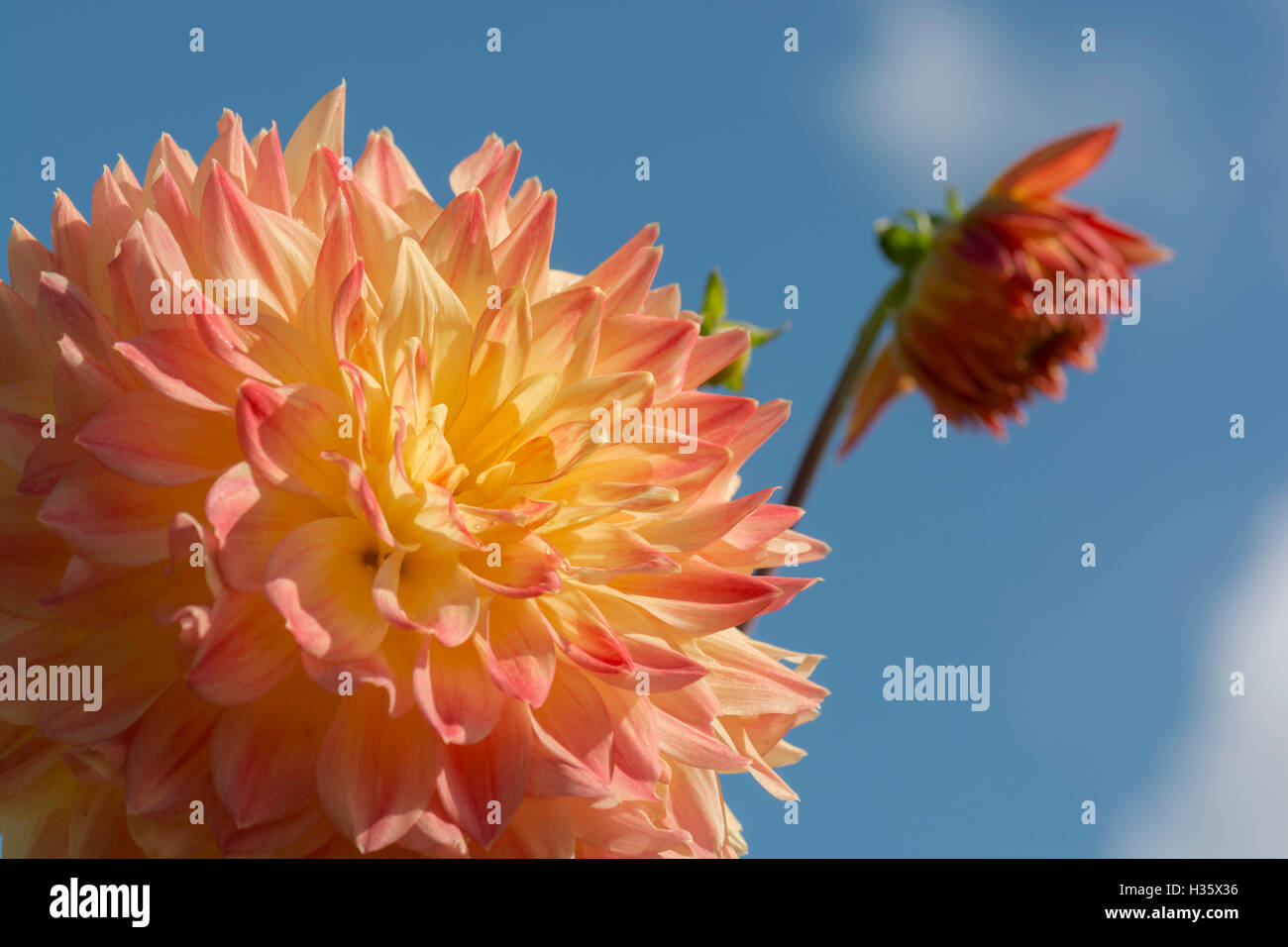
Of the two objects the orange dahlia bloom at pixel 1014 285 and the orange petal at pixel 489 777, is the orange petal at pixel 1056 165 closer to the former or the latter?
the orange dahlia bloom at pixel 1014 285

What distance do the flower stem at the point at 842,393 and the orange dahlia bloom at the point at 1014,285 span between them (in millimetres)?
85

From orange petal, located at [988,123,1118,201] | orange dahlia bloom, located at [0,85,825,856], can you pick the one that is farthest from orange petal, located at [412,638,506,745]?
orange petal, located at [988,123,1118,201]

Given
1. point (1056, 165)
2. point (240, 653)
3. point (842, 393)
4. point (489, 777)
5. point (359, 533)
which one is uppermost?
point (1056, 165)

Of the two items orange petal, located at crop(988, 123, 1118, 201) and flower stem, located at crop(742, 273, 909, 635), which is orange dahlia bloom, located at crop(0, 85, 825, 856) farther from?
orange petal, located at crop(988, 123, 1118, 201)

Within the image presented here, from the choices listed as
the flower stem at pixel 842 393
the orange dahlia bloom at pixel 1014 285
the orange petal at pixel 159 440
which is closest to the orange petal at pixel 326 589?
the orange petal at pixel 159 440

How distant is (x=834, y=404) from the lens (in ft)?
8.04

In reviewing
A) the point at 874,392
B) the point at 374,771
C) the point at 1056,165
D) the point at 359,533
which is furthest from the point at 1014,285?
the point at 374,771

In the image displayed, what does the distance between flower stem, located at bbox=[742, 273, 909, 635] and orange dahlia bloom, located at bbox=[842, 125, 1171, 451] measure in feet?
0.28

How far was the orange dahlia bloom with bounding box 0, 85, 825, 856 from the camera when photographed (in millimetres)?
1163

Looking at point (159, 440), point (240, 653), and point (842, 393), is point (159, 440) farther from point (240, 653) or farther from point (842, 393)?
point (842, 393)

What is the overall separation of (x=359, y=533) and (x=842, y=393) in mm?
1428

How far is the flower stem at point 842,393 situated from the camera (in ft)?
7.55

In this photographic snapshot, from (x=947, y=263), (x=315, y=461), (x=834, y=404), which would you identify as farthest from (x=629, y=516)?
(x=947, y=263)

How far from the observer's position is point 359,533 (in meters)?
1.30
